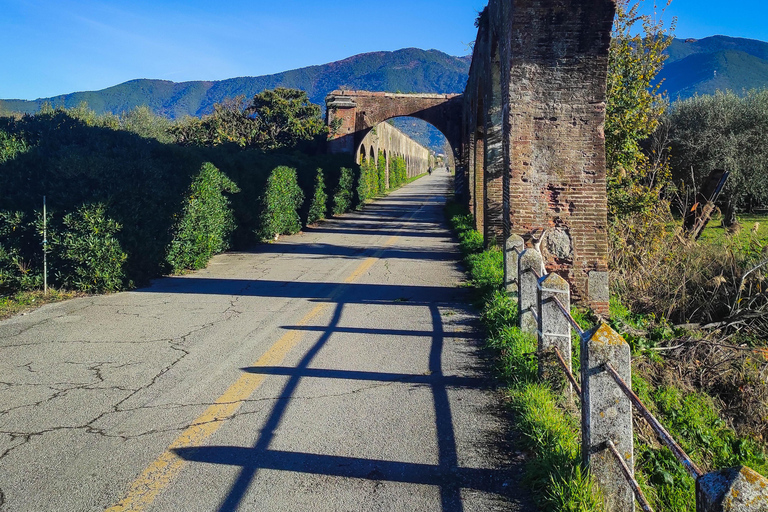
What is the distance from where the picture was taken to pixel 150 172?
10.4m

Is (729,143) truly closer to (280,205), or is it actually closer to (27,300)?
(280,205)

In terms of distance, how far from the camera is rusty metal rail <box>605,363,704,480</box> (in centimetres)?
242

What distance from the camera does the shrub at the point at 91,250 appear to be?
9.08 meters

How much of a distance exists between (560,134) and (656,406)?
14.0ft

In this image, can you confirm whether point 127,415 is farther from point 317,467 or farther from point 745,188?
point 745,188

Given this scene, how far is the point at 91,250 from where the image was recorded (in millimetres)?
9203

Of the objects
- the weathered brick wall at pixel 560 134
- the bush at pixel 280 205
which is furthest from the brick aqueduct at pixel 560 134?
the bush at pixel 280 205

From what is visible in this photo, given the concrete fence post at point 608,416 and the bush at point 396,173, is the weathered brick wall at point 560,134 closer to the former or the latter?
the concrete fence post at point 608,416

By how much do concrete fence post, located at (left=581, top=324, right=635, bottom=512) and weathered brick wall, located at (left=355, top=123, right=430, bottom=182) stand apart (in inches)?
1175

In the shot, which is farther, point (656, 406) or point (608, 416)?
point (656, 406)

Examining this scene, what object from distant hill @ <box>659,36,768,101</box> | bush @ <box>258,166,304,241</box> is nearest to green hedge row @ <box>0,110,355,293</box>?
bush @ <box>258,166,304,241</box>

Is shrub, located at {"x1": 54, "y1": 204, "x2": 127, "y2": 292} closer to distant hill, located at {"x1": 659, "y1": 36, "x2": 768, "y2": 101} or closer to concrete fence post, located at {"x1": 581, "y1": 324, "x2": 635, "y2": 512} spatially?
concrete fence post, located at {"x1": 581, "y1": 324, "x2": 635, "y2": 512}

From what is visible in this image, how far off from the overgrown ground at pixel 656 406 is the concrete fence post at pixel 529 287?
17 centimetres

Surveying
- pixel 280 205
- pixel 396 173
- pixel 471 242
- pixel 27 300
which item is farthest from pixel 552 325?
pixel 396 173
